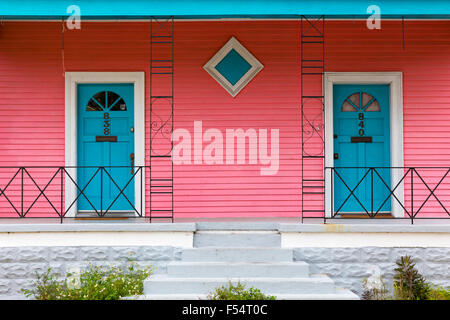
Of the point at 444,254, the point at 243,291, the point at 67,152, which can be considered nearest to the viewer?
the point at 243,291

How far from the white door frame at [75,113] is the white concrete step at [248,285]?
219 cm

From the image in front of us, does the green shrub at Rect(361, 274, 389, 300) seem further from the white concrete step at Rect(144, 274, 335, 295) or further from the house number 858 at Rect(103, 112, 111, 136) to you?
the house number 858 at Rect(103, 112, 111, 136)

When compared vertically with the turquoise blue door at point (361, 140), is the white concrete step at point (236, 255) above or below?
below

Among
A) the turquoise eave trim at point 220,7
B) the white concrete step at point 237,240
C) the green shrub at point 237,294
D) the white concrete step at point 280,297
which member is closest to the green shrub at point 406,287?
the white concrete step at point 280,297

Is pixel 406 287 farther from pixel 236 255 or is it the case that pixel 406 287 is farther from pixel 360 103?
pixel 360 103

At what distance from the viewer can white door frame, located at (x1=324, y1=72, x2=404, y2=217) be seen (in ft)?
25.3

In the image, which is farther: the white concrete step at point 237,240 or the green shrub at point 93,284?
the white concrete step at point 237,240

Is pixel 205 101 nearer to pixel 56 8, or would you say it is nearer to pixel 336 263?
pixel 56 8

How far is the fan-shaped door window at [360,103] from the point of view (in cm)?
789

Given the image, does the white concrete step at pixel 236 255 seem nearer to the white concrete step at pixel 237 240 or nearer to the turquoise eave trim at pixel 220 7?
the white concrete step at pixel 237 240

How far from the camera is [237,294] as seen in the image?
17.9ft

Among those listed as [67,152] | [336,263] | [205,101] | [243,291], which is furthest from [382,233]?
[67,152]

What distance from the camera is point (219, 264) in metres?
5.95

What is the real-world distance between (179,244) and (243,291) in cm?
123
